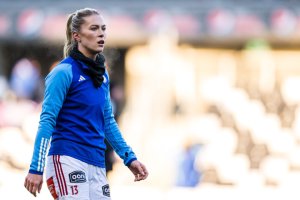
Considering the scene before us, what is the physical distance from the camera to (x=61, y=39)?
2445 centimetres

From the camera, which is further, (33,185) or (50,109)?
(50,109)

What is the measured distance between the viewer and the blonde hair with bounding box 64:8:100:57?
6691mm

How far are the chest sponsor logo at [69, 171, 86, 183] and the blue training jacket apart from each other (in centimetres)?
9

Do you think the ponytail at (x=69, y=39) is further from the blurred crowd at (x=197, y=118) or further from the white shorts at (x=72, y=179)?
the blurred crowd at (x=197, y=118)

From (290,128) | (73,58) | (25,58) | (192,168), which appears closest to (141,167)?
(73,58)

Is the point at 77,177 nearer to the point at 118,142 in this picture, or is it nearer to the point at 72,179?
the point at 72,179

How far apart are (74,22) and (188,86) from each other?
18214mm

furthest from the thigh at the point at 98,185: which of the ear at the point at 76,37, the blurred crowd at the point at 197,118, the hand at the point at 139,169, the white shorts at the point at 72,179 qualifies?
the blurred crowd at the point at 197,118

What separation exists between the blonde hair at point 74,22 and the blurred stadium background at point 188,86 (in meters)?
12.2

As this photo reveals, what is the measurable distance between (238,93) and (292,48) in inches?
88.3

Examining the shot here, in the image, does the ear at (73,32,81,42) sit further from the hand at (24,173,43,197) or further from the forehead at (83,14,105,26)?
the hand at (24,173,43,197)

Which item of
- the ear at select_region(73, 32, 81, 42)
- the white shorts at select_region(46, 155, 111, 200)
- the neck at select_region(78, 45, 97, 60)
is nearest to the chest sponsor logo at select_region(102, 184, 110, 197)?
the white shorts at select_region(46, 155, 111, 200)

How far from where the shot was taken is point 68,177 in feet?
21.1

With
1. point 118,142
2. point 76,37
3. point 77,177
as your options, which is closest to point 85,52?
point 76,37
